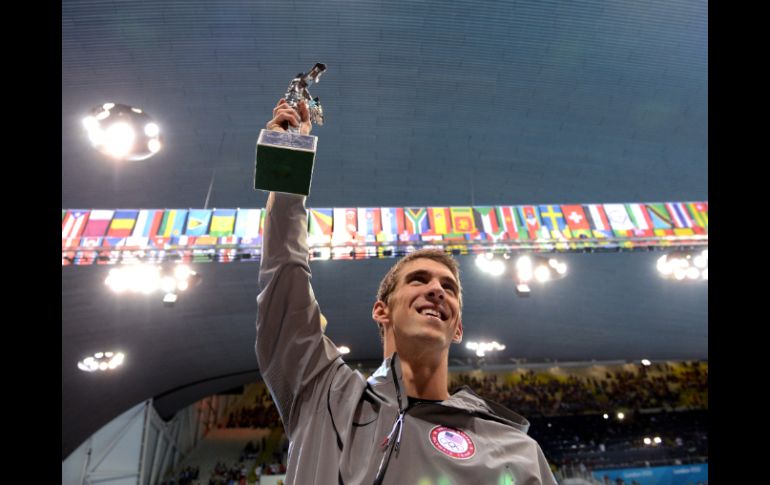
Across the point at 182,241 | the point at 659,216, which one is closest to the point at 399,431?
the point at 182,241

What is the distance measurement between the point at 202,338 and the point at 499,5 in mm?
11467

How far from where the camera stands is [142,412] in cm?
1538

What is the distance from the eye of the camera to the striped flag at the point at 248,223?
542cm

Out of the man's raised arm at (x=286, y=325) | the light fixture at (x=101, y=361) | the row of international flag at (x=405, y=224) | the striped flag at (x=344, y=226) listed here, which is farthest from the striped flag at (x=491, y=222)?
the light fixture at (x=101, y=361)

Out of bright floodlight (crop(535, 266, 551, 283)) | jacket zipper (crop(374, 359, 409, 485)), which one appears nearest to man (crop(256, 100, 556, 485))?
jacket zipper (crop(374, 359, 409, 485))

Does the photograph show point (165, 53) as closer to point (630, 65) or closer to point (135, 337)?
point (630, 65)

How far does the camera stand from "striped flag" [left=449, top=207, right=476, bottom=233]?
553 centimetres

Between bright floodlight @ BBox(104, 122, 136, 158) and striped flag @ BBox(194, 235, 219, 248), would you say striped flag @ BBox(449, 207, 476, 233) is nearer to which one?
striped flag @ BBox(194, 235, 219, 248)

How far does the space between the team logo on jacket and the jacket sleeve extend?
13.2 inches

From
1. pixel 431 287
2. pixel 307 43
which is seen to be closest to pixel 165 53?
pixel 307 43

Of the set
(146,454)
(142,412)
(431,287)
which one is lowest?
(431,287)

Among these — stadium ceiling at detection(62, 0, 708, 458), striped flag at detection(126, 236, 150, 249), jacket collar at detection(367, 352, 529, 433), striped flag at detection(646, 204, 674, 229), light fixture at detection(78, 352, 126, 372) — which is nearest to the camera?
jacket collar at detection(367, 352, 529, 433)

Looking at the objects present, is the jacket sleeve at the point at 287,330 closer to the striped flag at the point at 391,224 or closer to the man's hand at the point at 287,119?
the man's hand at the point at 287,119

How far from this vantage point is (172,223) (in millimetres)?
5570
